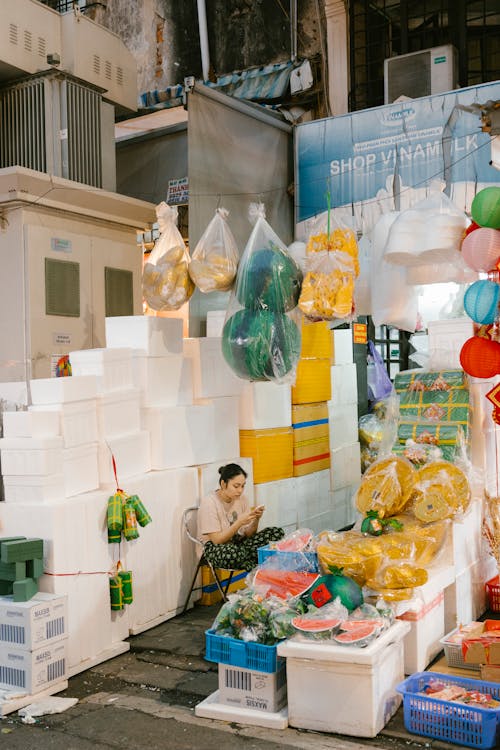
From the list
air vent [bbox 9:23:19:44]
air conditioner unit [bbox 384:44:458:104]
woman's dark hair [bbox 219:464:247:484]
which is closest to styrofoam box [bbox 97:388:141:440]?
woman's dark hair [bbox 219:464:247:484]

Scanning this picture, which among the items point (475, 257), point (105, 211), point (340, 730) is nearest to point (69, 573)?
point (340, 730)

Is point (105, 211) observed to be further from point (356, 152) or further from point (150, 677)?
A: point (150, 677)

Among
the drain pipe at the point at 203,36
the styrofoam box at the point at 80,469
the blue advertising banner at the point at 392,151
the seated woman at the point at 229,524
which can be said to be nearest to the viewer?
the styrofoam box at the point at 80,469

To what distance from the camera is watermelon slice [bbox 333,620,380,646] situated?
4070 millimetres

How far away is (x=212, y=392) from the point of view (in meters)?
6.70

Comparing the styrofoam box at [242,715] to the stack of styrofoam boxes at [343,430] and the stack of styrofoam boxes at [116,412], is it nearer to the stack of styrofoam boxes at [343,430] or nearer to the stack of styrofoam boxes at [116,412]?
the stack of styrofoam boxes at [116,412]

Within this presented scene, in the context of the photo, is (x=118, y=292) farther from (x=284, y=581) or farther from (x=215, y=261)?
(x=284, y=581)

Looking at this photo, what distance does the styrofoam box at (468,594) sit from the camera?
545 cm

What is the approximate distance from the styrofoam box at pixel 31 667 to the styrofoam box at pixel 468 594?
103 inches

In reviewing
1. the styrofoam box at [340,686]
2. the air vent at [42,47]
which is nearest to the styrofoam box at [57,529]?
the styrofoam box at [340,686]

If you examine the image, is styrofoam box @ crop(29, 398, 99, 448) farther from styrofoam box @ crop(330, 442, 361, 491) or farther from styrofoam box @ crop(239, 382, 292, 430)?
styrofoam box @ crop(330, 442, 361, 491)

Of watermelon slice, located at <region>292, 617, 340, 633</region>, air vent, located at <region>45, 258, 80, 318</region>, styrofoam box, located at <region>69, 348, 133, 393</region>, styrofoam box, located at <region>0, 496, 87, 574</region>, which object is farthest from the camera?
Answer: air vent, located at <region>45, 258, 80, 318</region>

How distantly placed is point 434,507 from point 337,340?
365 cm

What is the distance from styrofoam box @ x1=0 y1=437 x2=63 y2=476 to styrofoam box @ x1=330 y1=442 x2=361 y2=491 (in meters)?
3.91
